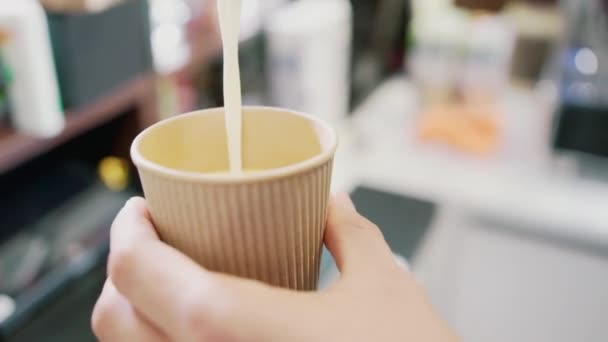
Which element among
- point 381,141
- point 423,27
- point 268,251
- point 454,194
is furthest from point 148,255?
point 423,27

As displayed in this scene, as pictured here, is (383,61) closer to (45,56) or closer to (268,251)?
(45,56)

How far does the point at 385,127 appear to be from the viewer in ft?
4.33

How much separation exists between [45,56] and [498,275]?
2.14 ft

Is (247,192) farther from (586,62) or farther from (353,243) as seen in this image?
(586,62)

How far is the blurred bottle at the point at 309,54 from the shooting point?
1270mm

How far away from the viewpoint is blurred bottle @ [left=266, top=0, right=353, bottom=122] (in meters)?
1.27

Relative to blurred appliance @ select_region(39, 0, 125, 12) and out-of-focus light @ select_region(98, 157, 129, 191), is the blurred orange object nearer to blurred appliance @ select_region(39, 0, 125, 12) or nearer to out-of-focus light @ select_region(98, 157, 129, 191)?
out-of-focus light @ select_region(98, 157, 129, 191)

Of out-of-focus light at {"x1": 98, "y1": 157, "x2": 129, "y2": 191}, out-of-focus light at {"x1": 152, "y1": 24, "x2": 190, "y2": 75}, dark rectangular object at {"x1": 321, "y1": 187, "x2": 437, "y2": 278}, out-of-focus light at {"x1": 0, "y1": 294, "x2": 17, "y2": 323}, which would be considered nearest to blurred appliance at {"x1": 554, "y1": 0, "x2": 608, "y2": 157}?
dark rectangular object at {"x1": 321, "y1": 187, "x2": 437, "y2": 278}

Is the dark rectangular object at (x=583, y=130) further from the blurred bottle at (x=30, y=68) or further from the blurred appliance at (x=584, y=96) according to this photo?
the blurred bottle at (x=30, y=68)

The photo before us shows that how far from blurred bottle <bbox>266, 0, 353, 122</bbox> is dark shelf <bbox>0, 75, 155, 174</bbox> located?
393mm

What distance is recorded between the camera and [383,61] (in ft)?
5.08

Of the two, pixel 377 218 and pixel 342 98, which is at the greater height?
pixel 377 218

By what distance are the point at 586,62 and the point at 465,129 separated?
254 millimetres

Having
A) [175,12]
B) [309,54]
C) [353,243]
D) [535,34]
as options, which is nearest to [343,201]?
[353,243]
